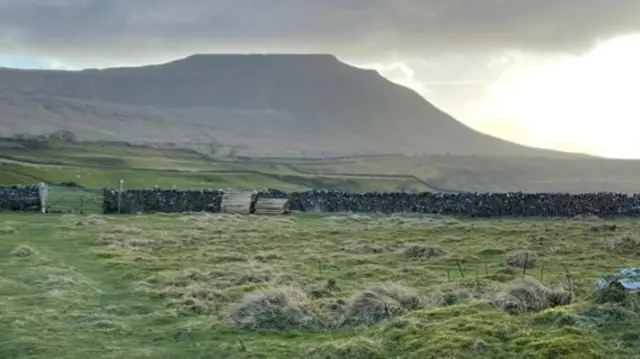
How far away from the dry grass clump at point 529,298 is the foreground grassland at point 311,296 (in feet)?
0.12

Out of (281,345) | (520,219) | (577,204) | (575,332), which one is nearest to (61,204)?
(520,219)

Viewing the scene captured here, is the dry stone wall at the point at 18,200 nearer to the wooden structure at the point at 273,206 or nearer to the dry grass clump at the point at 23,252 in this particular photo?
the wooden structure at the point at 273,206

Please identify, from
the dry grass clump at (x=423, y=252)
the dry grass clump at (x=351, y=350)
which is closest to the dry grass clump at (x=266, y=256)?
the dry grass clump at (x=423, y=252)

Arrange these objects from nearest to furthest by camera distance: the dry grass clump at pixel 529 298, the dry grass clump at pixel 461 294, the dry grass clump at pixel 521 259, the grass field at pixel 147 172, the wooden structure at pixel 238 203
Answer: the dry grass clump at pixel 529 298 < the dry grass clump at pixel 461 294 < the dry grass clump at pixel 521 259 < the wooden structure at pixel 238 203 < the grass field at pixel 147 172

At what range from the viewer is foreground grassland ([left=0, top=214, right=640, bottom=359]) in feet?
45.3

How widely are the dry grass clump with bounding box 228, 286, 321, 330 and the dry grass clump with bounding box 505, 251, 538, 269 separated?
9406mm

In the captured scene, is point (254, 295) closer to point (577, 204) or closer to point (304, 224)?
point (304, 224)

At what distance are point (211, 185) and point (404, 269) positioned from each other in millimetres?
58822

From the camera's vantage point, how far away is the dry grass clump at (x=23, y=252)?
26562mm

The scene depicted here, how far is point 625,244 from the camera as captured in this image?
28125 millimetres

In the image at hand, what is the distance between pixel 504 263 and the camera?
25.1m

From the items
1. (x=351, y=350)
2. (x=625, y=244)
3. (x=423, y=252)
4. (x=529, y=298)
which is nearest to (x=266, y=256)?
(x=423, y=252)

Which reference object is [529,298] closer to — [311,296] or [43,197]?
[311,296]

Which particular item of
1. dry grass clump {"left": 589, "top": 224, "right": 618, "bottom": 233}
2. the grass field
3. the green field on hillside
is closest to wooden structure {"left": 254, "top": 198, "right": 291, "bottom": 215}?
dry grass clump {"left": 589, "top": 224, "right": 618, "bottom": 233}
